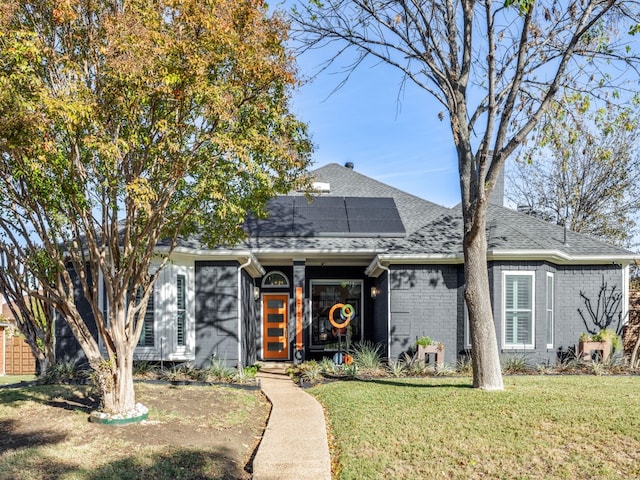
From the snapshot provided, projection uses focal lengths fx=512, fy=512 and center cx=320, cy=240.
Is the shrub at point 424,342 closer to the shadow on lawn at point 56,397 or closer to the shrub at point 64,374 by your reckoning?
the shadow on lawn at point 56,397

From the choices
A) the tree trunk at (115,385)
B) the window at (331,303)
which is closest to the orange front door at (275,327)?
the window at (331,303)

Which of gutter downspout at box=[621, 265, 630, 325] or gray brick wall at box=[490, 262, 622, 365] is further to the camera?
gutter downspout at box=[621, 265, 630, 325]

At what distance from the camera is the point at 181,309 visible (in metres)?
12.2

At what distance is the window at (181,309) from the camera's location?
1223 centimetres

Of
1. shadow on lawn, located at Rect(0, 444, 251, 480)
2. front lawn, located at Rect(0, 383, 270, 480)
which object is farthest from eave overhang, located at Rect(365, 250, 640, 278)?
shadow on lawn, located at Rect(0, 444, 251, 480)

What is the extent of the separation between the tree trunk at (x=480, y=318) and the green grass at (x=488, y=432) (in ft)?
1.19

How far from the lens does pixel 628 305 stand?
13.8m

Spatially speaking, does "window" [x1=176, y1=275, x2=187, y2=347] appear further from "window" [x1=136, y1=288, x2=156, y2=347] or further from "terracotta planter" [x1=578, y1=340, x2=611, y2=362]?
"terracotta planter" [x1=578, y1=340, x2=611, y2=362]

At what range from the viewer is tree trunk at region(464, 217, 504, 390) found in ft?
29.8

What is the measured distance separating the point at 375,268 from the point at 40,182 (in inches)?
350

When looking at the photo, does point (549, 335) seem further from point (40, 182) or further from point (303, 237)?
point (40, 182)

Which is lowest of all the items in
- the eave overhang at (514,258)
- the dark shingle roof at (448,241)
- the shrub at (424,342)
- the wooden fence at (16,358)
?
the wooden fence at (16,358)

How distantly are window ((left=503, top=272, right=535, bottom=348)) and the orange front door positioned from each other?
6601 millimetres

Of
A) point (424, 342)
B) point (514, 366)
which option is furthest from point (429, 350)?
point (514, 366)
